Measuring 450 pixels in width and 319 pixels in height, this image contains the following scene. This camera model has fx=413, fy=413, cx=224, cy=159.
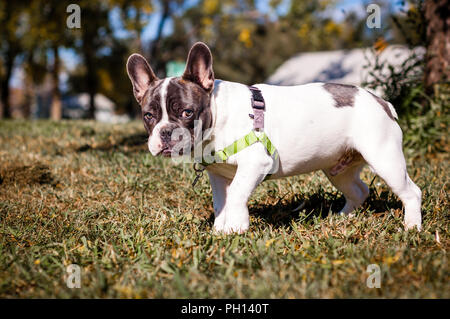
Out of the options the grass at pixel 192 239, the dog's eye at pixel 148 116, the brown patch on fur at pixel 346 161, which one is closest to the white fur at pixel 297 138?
the brown patch on fur at pixel 346 161

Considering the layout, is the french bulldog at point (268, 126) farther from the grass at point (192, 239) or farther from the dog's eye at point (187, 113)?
the grass at point (192, 239)

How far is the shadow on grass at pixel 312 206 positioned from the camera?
3830 mm

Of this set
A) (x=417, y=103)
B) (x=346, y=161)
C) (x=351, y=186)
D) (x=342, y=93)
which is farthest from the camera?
(x=417, y=103)

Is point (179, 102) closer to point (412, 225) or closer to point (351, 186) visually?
point (351, 186)

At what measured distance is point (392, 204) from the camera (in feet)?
13.6

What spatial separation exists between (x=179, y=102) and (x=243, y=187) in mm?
740

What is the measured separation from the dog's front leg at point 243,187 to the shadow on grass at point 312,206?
79cm

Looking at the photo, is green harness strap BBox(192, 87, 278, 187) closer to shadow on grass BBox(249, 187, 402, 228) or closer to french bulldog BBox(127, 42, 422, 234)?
french bulldog BBox(127, 42, 422, 234)

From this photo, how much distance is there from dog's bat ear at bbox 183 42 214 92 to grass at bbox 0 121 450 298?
3.72 feet

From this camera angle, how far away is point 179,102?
2.85 m

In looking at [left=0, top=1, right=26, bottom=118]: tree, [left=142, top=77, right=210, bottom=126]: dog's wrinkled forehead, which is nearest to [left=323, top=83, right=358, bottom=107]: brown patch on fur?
[left=142, top=77, right=210, bottom=126]: dog's wrinkled forehead

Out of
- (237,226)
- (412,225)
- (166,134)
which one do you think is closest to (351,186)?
(412,225)

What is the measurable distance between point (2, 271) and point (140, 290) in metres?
0.94
